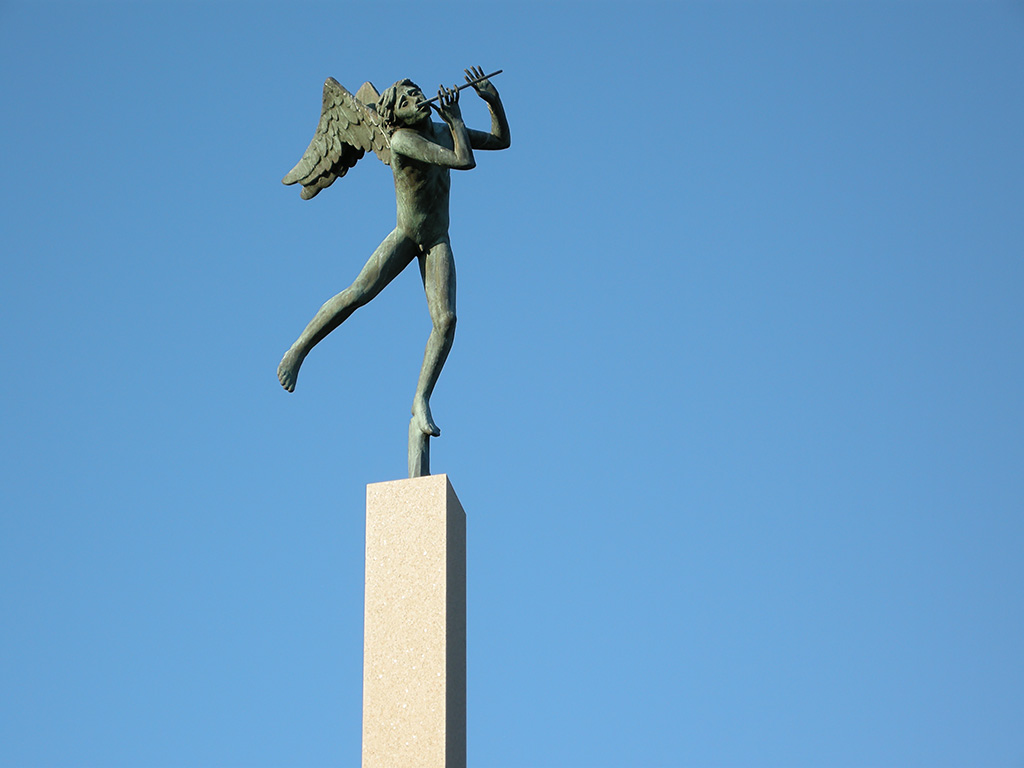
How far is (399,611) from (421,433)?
4.95 ft

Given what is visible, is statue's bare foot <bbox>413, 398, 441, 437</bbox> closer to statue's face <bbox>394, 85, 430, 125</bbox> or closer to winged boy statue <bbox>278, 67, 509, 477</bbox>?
winged boy statue <bbox>278, 67, 509, 477</bbox>

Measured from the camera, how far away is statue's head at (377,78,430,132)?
34.6 feet

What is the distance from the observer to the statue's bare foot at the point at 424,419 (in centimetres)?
1030

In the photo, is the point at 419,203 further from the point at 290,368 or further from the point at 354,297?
the point at 290,368

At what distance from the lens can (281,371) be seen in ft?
36.4

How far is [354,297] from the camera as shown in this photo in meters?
10.9

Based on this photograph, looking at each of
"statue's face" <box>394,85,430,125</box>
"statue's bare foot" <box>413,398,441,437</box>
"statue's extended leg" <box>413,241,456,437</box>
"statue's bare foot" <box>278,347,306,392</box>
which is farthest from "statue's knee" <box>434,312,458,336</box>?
"statue's face" <box>394,85,430,125</box>

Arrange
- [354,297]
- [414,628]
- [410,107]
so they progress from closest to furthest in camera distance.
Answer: [414,628], [410,107], [354,297]

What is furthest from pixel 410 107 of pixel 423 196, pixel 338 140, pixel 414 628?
pixel 414 628

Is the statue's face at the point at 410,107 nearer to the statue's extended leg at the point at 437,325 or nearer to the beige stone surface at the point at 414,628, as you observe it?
the statue's extended leg at the point at 437,325

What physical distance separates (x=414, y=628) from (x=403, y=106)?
4.24m

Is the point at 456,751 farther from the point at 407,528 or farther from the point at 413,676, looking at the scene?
the point at 407,528

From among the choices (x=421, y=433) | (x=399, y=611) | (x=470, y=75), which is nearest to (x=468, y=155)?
(x=470, y=75)

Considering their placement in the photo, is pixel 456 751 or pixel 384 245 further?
pixel 384 245
